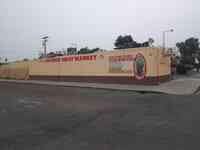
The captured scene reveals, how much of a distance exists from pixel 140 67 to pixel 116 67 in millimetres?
3061

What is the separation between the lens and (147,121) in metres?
8.59

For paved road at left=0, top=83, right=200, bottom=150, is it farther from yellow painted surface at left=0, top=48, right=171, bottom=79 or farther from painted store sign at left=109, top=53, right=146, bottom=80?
painted store sign at left=109, top=53, right=146, bottom=80

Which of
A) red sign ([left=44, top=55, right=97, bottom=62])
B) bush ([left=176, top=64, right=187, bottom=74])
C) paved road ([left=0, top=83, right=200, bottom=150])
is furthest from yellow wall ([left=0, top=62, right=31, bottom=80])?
paved road ([left=0, top=83, right=200, bottom=150])

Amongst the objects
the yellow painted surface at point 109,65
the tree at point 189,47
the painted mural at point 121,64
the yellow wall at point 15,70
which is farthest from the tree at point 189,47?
the painted mural at point 121,64

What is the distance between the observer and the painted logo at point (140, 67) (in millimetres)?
26094

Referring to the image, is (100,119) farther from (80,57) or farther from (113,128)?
(80,57)

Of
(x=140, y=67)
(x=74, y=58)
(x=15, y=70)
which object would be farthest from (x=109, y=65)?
(x=15, y=70)

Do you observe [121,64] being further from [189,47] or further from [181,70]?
[189,47]

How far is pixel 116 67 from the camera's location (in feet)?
92.9

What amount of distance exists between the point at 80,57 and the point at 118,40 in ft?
176

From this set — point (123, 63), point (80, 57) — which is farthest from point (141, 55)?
point (80, 57)

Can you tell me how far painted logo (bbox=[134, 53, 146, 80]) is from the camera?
85.6ft

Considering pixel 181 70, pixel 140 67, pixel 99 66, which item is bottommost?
pixel 181 70

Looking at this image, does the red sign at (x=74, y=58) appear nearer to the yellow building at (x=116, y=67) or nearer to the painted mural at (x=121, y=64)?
the yellow building at (x=116, y=67)
